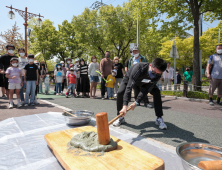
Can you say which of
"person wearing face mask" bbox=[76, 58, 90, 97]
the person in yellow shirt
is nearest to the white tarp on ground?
the person in yellow shirt

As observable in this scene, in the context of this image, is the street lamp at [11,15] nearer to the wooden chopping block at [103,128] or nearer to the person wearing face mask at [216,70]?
the person wearing face mask at [216,70]

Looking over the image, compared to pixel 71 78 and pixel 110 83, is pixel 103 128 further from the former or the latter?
pixel 71 78

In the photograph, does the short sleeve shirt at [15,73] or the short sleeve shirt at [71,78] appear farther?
the short sleeve shirt at [71,78]

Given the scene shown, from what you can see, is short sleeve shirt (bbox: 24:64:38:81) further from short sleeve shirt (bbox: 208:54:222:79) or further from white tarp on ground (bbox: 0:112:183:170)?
short sleeve shirt (bbox: 208:54:222:79)

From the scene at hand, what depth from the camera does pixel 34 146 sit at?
2.52m

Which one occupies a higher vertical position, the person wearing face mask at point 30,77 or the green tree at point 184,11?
the green tree at point 184,11

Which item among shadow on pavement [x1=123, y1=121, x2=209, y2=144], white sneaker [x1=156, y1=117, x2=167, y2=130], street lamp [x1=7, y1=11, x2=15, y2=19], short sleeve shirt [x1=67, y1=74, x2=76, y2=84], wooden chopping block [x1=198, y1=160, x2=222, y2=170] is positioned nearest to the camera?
wooden chopping block [x1=198, y1=160, x2=222, y2=170]

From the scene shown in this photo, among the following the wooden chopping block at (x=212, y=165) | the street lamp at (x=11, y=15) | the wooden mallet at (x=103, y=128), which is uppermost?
the street lamp at (x=11, y=15)

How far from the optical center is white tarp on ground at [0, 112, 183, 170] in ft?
6.69

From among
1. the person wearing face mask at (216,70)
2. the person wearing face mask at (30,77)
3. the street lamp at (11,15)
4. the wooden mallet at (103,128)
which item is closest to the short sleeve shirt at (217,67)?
the person wearing face mask at (216,70)

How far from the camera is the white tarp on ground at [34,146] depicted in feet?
6.69

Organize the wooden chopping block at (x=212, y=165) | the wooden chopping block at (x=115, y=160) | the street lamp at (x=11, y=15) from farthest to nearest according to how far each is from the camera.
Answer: the street lamp at (x=11, y=15) < the wooden chopping block at (x=115, y=160) < the wooden chopping block at (x=212, y=165)

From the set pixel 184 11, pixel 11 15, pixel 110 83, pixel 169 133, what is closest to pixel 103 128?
pixel 169 133

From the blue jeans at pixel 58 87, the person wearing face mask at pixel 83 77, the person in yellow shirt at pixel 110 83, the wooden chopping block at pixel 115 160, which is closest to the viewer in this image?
the wooden chopping block at pixel 115 160
